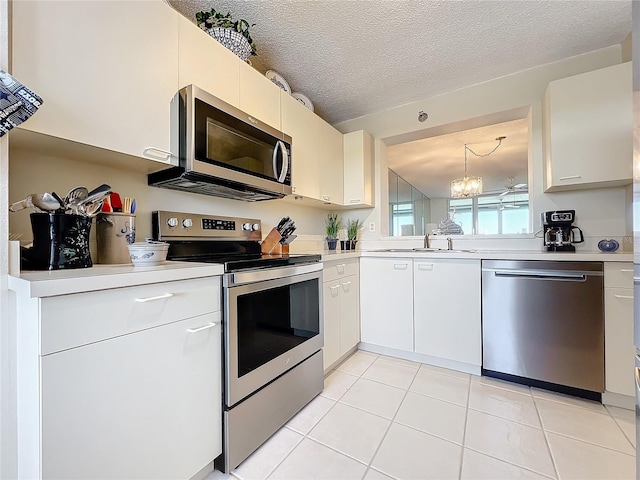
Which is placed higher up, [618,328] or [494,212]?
[494,212]

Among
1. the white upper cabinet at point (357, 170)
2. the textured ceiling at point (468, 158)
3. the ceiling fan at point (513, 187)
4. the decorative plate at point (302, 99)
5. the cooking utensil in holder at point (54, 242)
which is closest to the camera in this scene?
the cooking utensil in holder at point (54, 242)

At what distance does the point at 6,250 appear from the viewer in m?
0.82

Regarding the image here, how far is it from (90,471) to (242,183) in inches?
49.6

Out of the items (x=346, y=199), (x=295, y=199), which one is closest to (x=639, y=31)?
(x=295, y=199)

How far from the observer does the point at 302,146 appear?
2189mm

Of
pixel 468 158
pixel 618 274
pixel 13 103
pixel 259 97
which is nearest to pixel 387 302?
pixel 618 274

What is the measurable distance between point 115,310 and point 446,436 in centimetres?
155

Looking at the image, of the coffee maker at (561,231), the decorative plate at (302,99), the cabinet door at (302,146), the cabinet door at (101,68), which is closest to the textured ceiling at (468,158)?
the coffee maker at (561,231)

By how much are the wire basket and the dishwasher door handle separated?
2.11 metres

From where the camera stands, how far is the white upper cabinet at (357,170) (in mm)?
2699

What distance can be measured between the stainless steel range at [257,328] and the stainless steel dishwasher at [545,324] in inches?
46.4

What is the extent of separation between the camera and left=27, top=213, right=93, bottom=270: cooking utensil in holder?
971mm

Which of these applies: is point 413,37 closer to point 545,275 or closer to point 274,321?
point 545,275

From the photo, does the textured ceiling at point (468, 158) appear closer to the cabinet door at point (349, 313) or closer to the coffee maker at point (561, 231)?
the coffee maker at point (561, 231)
